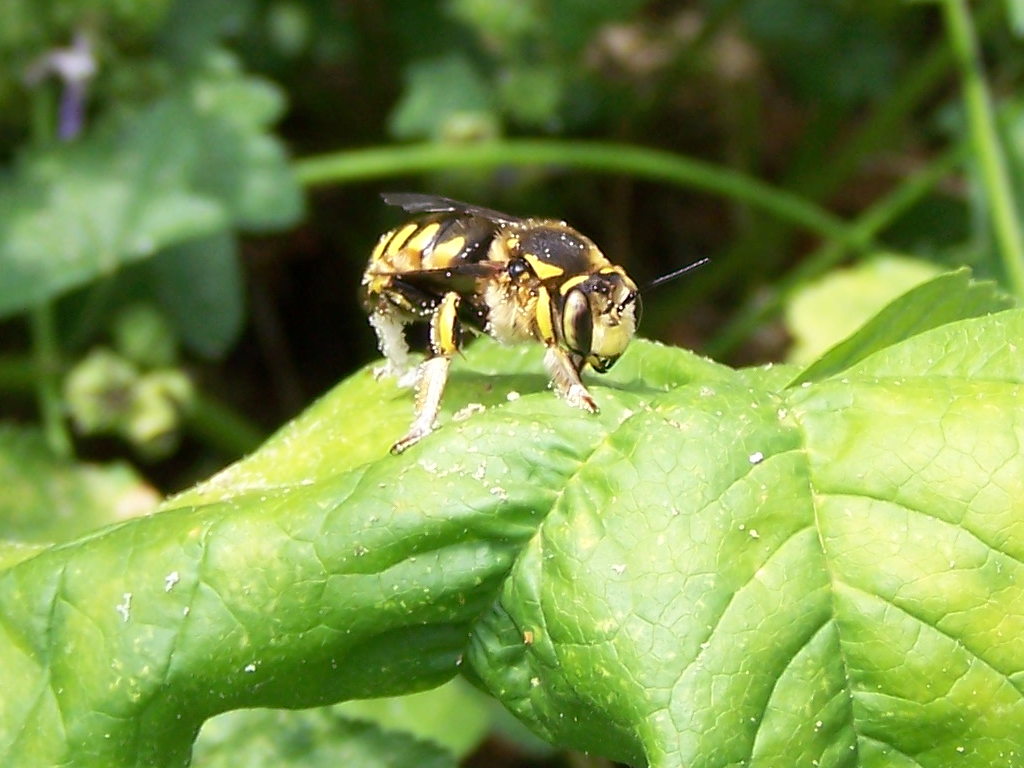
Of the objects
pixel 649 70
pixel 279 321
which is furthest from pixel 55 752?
pixel 649 70

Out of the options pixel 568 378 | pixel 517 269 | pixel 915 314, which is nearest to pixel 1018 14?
pixel 915 314

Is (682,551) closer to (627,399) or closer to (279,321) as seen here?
(627,399)

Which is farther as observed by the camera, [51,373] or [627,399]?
[51,373]

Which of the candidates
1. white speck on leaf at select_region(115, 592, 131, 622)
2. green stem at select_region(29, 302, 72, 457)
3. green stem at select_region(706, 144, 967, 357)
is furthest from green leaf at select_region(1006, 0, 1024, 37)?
white speck on leaf at select_region(115, 592, 131, 622)

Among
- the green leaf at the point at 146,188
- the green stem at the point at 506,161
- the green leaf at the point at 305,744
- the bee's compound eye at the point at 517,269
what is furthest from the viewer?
the green stem at the point at 506,161

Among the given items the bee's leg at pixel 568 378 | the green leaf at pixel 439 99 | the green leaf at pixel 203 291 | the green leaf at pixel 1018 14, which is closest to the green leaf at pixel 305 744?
the bee's leg at pixel 568 378

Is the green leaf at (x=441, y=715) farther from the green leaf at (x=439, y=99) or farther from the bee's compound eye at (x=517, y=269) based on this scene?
the green leaf at (x=439, y=99)
